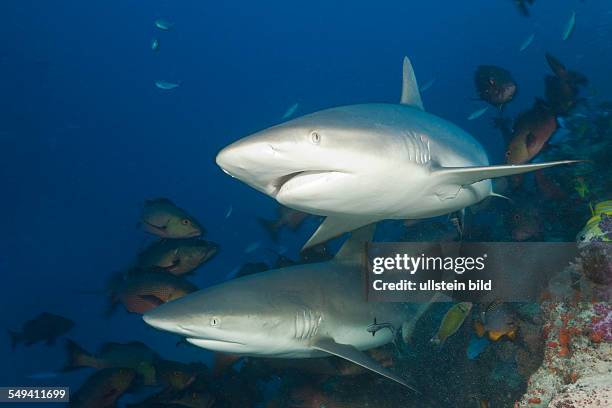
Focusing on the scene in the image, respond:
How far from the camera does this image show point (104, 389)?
15.6ft

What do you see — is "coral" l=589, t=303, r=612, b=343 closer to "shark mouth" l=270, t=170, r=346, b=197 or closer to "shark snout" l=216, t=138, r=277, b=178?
"shark mouth" l=270, t=170, r=346, b=197

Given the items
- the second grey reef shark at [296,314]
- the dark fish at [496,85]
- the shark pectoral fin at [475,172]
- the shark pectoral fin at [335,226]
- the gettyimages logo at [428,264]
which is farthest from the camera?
the dark fish at [496,85]

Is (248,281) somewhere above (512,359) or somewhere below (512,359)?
above

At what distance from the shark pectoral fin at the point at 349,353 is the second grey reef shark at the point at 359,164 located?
1283mm

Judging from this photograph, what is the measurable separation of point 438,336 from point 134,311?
3774mm

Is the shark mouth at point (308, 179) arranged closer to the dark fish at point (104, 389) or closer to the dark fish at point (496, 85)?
the dark fish at point (104, 389)

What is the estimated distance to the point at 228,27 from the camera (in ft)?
284

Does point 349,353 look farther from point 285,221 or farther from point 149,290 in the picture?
point 285,221

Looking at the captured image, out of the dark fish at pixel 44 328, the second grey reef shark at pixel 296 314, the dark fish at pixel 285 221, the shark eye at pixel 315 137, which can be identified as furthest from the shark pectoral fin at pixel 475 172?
the dark fish at pixel 44 328

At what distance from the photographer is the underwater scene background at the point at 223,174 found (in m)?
4.86

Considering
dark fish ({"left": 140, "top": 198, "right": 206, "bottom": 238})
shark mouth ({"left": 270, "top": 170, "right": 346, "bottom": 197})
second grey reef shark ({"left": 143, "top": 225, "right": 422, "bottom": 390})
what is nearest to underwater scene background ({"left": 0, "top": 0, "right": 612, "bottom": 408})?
dark fish ({"left": 140, "top": 198, "right": 206, "bottom": 238})

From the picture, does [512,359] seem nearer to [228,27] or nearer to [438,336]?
[438,336]

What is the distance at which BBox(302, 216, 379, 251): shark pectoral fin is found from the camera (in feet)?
13.7

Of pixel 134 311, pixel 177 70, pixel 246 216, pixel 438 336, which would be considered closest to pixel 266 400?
pixel 134 311
